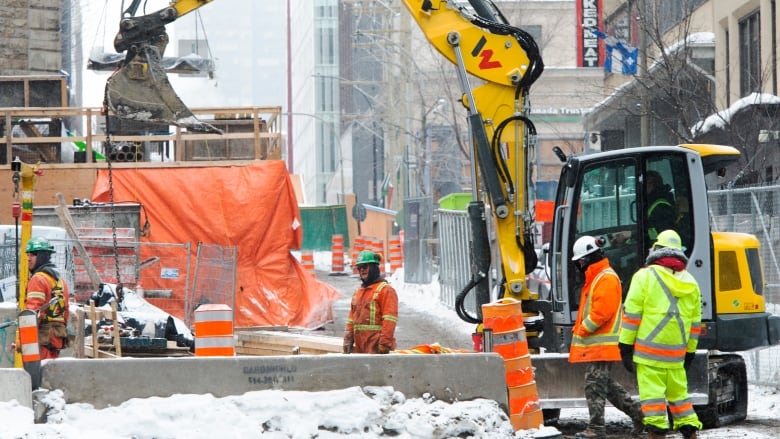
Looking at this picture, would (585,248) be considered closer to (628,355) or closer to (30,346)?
(628,355)

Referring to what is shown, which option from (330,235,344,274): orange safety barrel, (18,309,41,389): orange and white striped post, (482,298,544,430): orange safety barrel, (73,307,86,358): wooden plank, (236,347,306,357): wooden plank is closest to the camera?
(18,309,41,389): orange and white striped post

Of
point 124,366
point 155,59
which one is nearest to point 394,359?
point 124,366

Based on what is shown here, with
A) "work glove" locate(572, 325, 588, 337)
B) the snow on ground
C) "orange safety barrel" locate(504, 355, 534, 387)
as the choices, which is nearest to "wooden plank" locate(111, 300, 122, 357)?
the snow on ground

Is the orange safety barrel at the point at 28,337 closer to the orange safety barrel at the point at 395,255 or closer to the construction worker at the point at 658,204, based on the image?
the construction worker at the point at 658,204

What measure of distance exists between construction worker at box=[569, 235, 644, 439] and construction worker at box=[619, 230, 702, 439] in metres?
0.62

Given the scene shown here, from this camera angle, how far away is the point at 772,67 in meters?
23.7

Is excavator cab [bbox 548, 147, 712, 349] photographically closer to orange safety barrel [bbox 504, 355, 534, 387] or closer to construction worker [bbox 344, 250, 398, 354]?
construction worker [bbox 344, 250, 398, 354]

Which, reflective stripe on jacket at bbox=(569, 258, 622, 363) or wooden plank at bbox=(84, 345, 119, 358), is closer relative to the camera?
reflective stripe on jacket at bbox=(569, 258, 622, 363)

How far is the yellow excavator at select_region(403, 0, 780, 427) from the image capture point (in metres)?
11.8

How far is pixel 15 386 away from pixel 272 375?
182cm

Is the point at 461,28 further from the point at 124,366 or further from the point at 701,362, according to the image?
the point at 124,366

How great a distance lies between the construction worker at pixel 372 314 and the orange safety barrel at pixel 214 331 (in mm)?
2164

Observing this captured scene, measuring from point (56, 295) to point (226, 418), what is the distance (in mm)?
3843

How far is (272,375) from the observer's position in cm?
900
